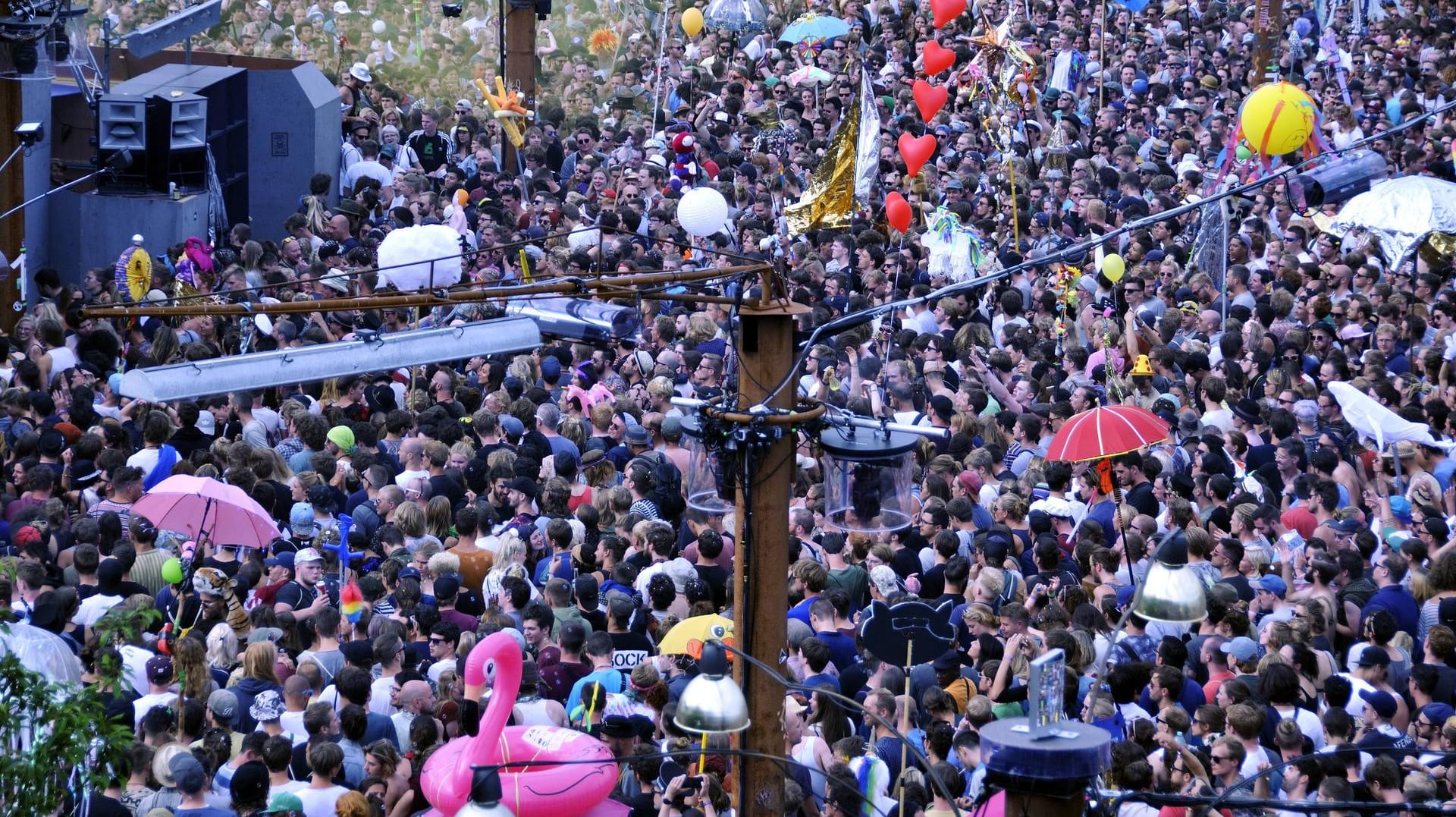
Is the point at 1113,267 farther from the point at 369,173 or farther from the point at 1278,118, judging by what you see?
the point at 369,173

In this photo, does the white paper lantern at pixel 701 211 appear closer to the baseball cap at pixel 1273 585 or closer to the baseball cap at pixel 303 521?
the baseball cap at pixel 303 521

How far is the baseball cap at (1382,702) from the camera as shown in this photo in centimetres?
816

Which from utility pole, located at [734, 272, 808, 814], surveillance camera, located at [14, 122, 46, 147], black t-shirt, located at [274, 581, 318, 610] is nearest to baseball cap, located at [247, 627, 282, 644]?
black t-shirt, located at [274, 581, 318, 610]

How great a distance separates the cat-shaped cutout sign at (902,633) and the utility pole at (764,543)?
2.63ft

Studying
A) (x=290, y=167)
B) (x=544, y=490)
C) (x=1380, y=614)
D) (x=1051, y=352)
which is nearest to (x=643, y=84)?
(x=290, y=167)

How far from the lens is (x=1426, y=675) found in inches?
330

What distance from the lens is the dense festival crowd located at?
25.8 ft

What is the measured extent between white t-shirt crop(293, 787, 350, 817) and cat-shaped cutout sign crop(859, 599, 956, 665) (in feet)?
7.94

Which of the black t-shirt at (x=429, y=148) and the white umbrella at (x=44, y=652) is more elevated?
the black t-shirt at (x=429, y=148)

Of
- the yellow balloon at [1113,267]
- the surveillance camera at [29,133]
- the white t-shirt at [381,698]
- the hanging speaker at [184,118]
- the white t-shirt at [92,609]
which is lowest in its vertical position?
the white t-shirt at [381,698]

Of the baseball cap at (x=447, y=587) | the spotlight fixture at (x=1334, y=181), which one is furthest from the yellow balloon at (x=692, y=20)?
the baseball cap at (x=447, y=587)

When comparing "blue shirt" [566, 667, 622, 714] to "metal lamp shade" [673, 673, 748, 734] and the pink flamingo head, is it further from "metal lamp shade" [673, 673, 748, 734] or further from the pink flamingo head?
"metal lamp shade" [673, 673, 748, 734]

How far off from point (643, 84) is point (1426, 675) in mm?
18051

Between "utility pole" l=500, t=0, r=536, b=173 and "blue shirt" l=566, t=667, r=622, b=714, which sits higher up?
"utility pole" l=500, t=0, r=536, b=173
